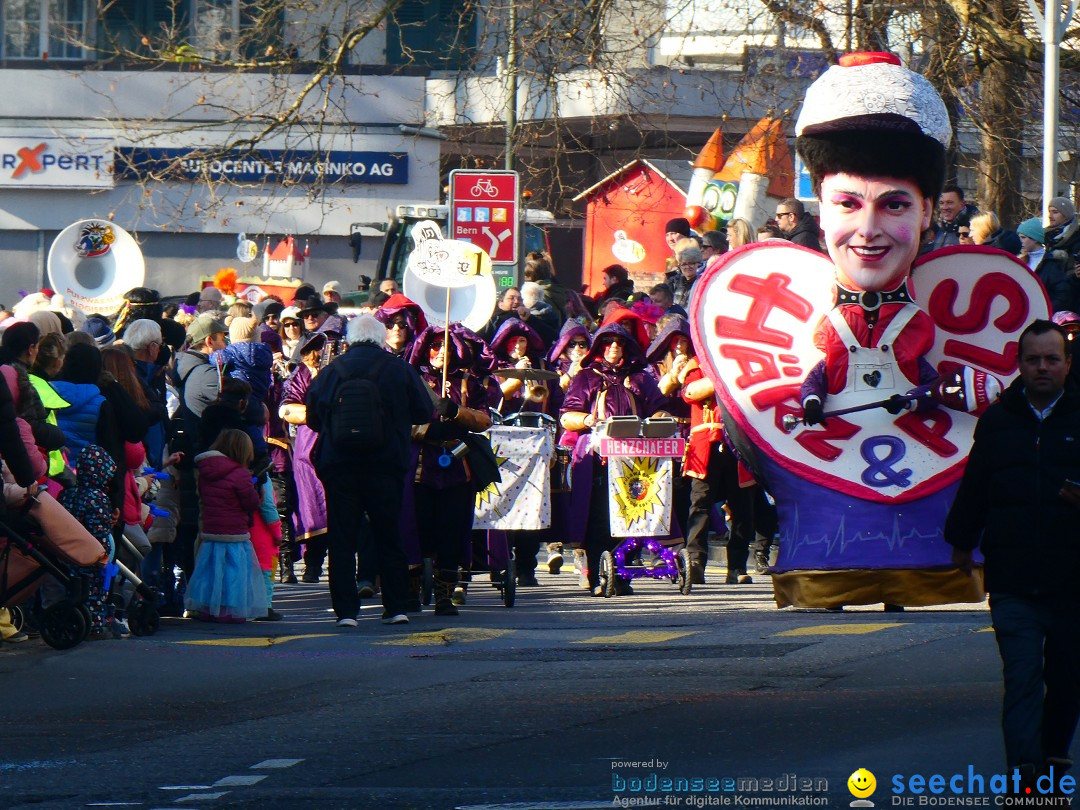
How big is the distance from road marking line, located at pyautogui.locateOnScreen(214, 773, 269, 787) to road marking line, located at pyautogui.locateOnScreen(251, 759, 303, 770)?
6.4 inches

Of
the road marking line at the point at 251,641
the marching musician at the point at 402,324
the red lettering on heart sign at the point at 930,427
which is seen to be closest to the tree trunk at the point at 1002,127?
the marching musician at the point at 402,324

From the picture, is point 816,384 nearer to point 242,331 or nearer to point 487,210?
point 242,331

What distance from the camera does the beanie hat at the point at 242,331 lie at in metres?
14.7

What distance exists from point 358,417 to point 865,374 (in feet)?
11.4

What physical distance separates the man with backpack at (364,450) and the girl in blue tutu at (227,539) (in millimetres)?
519

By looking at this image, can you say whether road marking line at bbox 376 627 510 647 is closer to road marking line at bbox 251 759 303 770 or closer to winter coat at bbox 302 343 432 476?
winter coat at bbox 302 343 432 476

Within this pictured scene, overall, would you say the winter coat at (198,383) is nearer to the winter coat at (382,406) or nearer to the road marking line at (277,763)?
the winter coat at (382,406)

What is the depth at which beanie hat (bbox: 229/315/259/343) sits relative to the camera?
14734mm

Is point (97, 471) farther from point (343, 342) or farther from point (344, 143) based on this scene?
point (344, 143)

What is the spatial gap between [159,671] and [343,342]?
523cm

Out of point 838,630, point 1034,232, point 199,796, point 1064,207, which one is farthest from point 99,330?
point 199,796

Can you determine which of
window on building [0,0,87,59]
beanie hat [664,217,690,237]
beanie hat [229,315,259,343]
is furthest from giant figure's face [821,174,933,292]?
window on building [0,0,87,59]

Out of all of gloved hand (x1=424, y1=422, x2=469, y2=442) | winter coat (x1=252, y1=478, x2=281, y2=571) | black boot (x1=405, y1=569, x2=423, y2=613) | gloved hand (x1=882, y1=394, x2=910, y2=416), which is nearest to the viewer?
gloved hand (x1=882, y1=394, x2=910, y2=416)

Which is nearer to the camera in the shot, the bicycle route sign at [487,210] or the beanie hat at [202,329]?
the beanie hat at [202,329]
